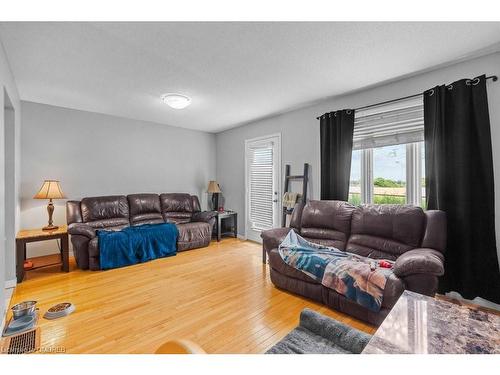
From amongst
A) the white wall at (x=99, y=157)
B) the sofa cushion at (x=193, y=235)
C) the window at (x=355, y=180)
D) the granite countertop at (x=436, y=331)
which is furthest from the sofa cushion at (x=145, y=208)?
the granite countertop at (x=436, y=331)

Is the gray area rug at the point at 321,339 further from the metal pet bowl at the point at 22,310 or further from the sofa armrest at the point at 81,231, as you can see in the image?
the sofa armrest at the point at 81,231

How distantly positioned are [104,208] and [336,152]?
12.4 feet

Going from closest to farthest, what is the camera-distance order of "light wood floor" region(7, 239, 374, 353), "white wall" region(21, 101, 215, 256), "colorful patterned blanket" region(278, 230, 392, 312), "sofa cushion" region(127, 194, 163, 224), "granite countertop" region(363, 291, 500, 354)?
"granite countertop" region(363, 291, 500, 354) → "light wood floor" region(7, 239, 374, 353) → "colorful patterned blanket" region(278, 230, 392, 312) → "white wall" region(21, 101, 215, 256) → "sofa cushion" region(127, 194, 163, 224)

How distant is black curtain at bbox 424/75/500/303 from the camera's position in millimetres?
2244

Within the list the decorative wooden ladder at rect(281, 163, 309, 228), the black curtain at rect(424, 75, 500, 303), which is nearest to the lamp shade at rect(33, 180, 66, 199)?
the decorative wooden ladder at rect(281, 163, 309, 228)

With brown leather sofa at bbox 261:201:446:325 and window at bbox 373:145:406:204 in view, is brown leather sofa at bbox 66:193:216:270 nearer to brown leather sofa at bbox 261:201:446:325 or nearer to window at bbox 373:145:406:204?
brown leather sofa at bbox 261:201:446:325

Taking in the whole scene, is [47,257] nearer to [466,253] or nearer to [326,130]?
[326,130]

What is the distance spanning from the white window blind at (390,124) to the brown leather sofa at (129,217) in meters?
3.01

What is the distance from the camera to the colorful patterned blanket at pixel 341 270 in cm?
197

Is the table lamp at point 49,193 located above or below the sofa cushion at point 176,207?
above

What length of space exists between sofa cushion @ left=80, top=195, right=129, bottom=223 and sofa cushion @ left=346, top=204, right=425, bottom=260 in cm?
368
